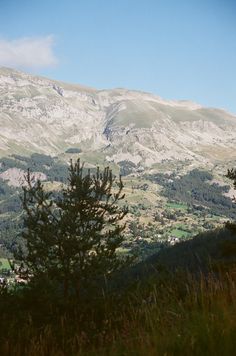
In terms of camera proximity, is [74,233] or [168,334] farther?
[74,233]

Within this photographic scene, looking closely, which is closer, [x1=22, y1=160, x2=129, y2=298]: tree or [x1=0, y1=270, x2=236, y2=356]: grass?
[x1=0, y1=270, x2=236, y2=356]: grass

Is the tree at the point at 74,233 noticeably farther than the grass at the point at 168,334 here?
Yes

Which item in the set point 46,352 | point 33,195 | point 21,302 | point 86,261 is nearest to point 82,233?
point 86,261

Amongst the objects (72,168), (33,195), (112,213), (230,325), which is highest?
(72,168)

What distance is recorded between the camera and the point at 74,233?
22859 mm

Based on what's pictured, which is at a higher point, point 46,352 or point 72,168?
point 72,168

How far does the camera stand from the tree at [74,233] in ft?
74.2

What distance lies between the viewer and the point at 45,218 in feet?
76.4

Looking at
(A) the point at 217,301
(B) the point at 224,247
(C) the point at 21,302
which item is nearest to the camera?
(A) the point at 217,301

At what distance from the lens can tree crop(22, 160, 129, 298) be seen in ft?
74.2

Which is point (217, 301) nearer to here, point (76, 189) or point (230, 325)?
point (230, 325)

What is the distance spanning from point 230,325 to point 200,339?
0.39 meters

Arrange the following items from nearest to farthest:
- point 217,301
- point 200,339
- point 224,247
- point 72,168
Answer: point 200,339 → point 217,301 → point 72,168 → point 224,247

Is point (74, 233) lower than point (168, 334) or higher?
higher
